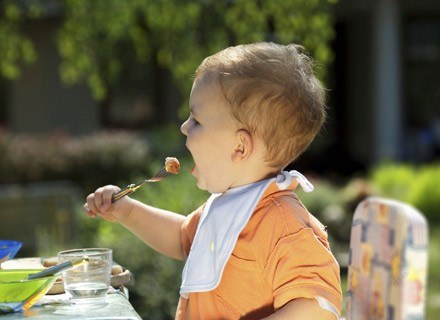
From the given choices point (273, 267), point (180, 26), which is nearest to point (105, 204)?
point (273, 267)

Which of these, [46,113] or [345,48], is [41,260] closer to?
[46,113]

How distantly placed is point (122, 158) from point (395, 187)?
3155mm

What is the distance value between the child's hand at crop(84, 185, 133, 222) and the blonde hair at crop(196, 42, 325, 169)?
442 millimetres

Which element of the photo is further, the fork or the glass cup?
the fork

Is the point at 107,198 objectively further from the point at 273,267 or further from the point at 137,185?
the point at 273,267

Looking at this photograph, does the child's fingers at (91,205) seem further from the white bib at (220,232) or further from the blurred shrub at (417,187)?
the blurred shrub at (417,187)

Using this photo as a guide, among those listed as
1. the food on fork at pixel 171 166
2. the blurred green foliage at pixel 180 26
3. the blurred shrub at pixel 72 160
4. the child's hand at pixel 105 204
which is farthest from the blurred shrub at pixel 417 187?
the food on fork at pixel 171 166

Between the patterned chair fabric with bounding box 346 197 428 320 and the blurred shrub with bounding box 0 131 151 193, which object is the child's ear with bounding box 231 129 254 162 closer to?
the patterned chair fabric with bounding box 346 197 428 320

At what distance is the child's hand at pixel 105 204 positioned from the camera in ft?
7.63

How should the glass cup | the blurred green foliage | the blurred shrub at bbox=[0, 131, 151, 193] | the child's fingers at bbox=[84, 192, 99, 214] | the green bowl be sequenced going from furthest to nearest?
1. the blurred shrub at bbox=[0, 131, 151, 193]
2. the blurred green foliage
3. the child's fingers at bbox=[84, 192, 99, 214]
4. the glass cup
5. the green bowl

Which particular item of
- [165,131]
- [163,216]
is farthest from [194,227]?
[165,131]

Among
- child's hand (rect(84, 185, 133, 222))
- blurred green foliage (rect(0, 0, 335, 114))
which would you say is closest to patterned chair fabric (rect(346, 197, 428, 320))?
child's hand (rect(84, 185, 133, 222))

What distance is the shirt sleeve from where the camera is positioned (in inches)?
76.6

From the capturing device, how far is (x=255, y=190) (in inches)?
82.4
